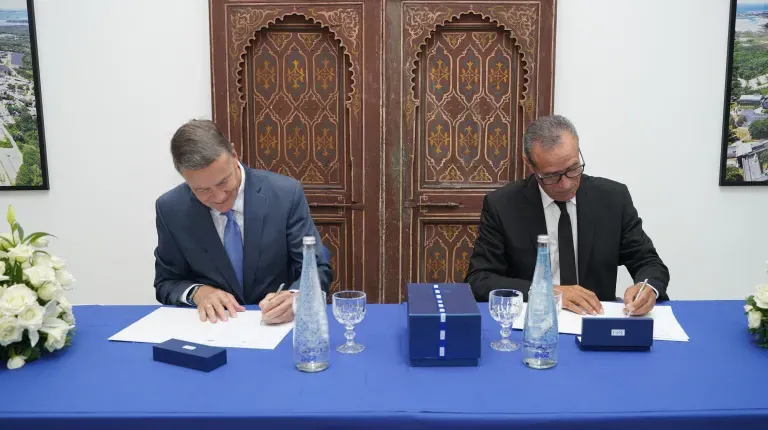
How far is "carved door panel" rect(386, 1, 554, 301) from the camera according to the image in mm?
3508

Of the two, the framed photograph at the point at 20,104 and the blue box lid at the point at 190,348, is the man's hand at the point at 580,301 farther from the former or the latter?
the framed photograph at the point at 20,104

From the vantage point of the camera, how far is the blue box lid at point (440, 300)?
59.7 inches

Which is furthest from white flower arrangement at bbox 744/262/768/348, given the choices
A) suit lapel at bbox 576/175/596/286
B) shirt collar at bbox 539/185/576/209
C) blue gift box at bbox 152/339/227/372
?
blue gift box at bbox 152/339/227/372

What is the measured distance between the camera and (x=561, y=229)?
2.34 meters

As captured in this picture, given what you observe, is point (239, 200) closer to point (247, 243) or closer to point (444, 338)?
point (247, 243)

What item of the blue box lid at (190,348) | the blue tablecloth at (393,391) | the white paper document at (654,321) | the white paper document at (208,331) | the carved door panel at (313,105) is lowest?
the blue tablecloth at (393,391)

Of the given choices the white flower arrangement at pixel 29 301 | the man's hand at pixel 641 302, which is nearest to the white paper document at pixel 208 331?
the white flower arrangement at pixel 29 301

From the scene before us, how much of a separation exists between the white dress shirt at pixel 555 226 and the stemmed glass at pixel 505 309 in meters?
0.75

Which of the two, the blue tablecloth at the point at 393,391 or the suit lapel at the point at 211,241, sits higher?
the suit lapel at the point at 211,241

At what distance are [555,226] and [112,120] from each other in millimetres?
2786

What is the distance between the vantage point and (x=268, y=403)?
1.30m

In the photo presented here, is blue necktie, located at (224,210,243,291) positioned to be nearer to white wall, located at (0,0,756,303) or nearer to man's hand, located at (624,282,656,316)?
man's hand, located at (624,282,656,316)

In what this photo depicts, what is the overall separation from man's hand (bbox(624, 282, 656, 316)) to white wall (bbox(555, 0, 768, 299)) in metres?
1.94

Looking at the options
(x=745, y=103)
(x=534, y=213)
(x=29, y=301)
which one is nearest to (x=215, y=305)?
(x=29, y=301)
